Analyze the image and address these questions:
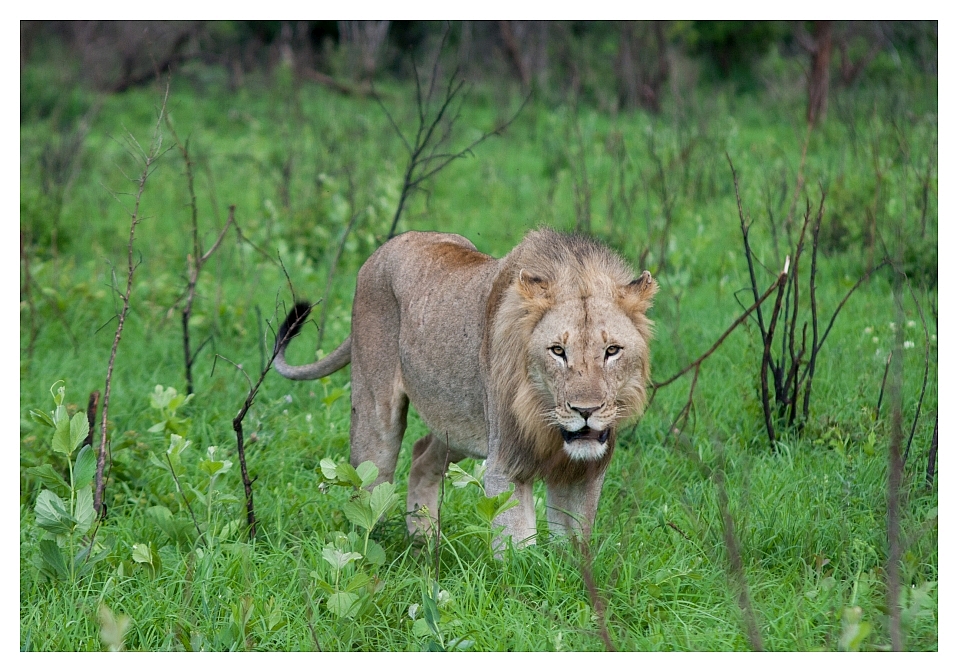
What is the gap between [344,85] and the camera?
12945mm

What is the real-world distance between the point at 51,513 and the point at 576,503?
168 cm

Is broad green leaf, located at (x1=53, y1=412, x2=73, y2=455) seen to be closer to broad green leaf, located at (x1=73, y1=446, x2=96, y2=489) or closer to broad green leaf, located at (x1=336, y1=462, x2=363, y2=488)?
broad green leaf, located at (x1=73, y1=446, x2=96, y2=489)

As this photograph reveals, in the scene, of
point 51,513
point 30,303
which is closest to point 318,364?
point 51,513

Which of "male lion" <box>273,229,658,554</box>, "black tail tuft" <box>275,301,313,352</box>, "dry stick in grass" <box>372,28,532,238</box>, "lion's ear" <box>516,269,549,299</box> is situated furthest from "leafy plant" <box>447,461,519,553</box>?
"dry stick in grass" <box>372,28,532,238</box>

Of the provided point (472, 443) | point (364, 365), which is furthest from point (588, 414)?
point (364, 365)

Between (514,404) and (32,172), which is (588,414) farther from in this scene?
(32,172)

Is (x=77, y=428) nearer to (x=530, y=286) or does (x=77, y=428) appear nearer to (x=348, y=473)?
(x=348, y=473)

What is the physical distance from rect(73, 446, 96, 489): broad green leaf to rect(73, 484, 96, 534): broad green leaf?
0.15 feet

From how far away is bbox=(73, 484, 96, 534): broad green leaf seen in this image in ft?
10.5

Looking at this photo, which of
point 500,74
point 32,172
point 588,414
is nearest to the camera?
point 588,414

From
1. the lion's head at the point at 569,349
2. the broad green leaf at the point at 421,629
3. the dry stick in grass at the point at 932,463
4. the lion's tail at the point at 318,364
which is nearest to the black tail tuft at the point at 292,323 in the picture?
the lion's tail at the point at 318,364

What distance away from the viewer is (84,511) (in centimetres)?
322

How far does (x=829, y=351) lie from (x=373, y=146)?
5.95 m

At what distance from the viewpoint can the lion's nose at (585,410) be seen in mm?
2787
